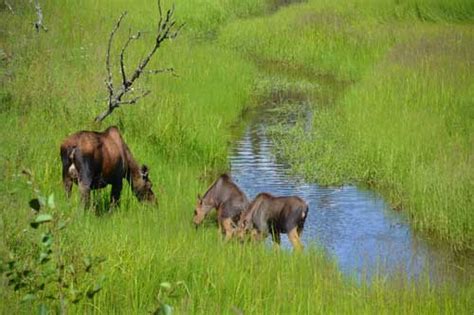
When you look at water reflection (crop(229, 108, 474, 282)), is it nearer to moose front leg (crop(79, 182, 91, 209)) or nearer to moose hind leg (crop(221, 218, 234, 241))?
moose hind leg (crop(221, 218, 234, 241))

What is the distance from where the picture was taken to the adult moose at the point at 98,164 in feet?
29.1

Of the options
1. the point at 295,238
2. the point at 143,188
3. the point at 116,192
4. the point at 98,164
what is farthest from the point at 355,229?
the point at 98,164

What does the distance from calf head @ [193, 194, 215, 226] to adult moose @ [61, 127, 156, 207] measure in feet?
2.00

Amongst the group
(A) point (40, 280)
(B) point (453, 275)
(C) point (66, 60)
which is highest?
(C) point (66, 60)

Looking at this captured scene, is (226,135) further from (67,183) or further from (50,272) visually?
(50,272)

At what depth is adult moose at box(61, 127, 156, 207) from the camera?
8.88 metres

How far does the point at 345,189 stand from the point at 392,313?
17.9 feet

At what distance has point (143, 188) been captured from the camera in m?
9.81

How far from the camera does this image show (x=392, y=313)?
23.3 feet

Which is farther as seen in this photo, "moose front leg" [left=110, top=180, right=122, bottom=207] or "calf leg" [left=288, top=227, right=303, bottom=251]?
"moose front leg" [left=110, top=180, right=122, bottom=207]

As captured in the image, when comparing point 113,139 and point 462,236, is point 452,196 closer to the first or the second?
point 462,236

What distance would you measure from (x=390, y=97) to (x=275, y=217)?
6.94 metres

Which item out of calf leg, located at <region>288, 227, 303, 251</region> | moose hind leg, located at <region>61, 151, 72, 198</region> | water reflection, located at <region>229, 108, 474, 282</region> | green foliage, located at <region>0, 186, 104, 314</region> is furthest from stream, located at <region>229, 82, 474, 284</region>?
green foliage, located at <region>0, 186, 104, 314</region>

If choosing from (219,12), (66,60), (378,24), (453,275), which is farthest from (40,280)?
(219,12)
